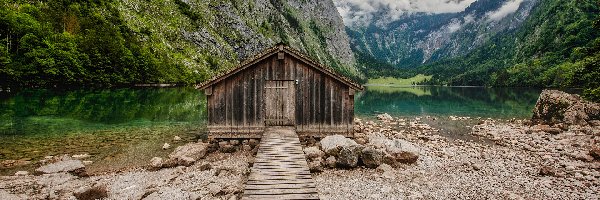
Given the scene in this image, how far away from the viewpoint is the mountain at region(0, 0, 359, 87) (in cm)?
7462

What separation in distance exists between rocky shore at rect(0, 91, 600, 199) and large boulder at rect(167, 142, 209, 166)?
0.05 m

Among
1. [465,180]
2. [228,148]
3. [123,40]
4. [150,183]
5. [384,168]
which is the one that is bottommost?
[465,180]

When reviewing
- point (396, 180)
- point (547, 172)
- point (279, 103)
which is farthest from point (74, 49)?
point (547, 172)

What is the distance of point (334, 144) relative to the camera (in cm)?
1645

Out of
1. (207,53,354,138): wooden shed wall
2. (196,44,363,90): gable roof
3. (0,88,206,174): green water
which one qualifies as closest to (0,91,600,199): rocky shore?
(207,53,354,138): wooden shed wall

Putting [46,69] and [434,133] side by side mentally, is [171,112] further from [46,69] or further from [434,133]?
[46,69]

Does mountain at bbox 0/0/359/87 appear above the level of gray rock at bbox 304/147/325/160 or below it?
above

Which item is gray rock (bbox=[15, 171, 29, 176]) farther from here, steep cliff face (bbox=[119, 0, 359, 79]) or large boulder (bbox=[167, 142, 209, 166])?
steep cliff face (bbox=[119, 0, 359, 79])

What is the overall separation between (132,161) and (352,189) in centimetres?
1261

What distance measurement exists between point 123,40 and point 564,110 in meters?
109

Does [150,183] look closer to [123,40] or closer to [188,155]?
[188,155]

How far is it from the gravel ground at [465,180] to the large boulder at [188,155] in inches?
256

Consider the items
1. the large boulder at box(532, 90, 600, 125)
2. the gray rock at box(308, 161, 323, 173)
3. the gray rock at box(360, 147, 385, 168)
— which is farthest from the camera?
the large boulder at box(532, 90, 600, 125)

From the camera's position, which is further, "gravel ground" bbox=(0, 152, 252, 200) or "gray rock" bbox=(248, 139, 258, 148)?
"gray rock" bbox=(248, 139, 258, 148)
